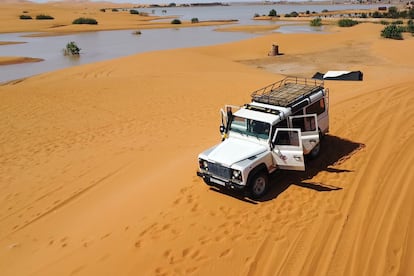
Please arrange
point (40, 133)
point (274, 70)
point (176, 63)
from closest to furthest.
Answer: point (40, 133) → point (274, 70) → point (176, 63)

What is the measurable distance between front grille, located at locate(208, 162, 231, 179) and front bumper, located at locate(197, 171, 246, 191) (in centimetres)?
11

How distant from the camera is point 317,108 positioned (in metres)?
10.5

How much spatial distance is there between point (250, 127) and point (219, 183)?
1.68 meters

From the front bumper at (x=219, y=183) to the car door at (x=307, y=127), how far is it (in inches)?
86.3

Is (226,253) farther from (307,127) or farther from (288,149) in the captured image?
(307,127)

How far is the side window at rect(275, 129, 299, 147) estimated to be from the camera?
8.87 meters

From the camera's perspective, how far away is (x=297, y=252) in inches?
264

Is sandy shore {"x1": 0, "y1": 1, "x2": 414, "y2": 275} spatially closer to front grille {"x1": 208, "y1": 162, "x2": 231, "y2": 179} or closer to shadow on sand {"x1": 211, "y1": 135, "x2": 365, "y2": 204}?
shadow on sand {"x1": 211, "y1": 135, "x2": 365, "y2": 204}

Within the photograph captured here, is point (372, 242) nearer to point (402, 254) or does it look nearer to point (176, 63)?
point (402, 254)

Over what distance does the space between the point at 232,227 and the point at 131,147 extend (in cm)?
718

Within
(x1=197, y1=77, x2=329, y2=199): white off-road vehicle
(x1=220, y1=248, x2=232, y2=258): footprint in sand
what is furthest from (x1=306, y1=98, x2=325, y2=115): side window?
(x1=220, y1=248, x2=232, y2=258): footprint in sand

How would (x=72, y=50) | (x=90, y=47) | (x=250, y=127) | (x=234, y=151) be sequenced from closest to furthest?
(x=234, y=151) → (x=250, y=127) → (x=72, y=50) → (x=90, y=47)

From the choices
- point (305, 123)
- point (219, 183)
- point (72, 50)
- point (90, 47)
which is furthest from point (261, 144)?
point (90, 47)

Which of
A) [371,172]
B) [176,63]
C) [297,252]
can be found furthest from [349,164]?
[176,63]
